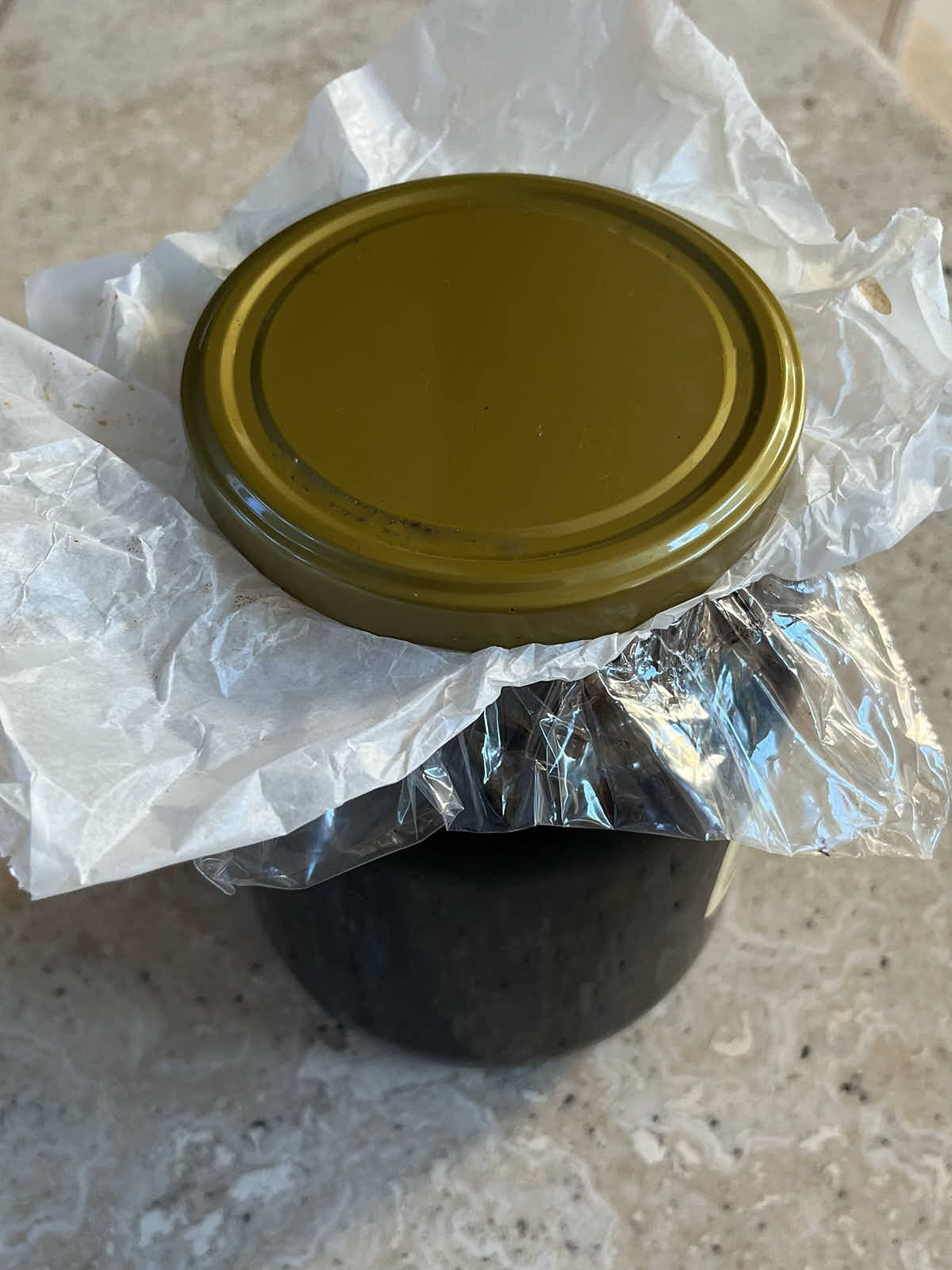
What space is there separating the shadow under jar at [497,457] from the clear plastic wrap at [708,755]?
0.03 metres

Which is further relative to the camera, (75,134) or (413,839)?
(75,134)

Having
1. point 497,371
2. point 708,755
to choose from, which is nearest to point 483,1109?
point 708,755

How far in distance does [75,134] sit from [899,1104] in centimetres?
80

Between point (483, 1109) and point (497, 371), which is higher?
point (497, 371)

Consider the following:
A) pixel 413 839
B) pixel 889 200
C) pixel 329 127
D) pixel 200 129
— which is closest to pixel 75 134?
pixel 200 129

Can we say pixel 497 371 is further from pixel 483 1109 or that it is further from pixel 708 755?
pixel 483 1109

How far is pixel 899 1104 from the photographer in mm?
572

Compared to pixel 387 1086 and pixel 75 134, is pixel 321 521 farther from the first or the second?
pixel 75 134

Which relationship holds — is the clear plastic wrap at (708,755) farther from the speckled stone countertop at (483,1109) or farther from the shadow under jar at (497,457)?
the speckled stone countertop at (483,1109)

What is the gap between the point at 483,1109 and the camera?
22.6 inches

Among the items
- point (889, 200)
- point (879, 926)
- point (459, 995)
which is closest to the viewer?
point (459, 995)

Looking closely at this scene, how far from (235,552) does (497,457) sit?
96 millimetres

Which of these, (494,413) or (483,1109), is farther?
(483,1109)

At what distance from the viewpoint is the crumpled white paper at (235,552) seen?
381mm
